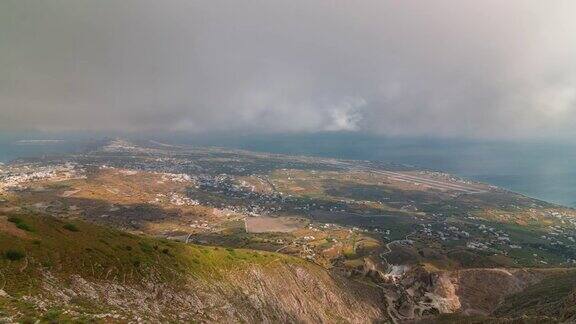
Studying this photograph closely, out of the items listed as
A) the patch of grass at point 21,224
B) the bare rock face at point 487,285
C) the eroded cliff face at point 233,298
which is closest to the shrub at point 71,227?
the patch of grass at point 21,224

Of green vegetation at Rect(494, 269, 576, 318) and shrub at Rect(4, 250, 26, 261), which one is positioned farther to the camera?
green vegetation at Rect(494, 269, 576, 318)

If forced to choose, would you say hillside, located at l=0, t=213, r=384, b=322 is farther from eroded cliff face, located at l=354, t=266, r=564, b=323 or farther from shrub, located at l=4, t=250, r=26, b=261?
eroded cliff face, located at l=354, t=266, r=564, b=323

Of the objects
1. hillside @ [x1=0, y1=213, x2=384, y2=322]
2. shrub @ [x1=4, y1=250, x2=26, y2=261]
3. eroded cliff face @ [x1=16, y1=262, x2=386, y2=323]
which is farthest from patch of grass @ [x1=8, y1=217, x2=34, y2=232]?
eroded cliff face @ [x1=16, y1=262, x2=386, y2=323]

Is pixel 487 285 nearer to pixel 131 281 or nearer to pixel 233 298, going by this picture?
pixel 233 298

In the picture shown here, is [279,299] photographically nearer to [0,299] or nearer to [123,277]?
[123,277]

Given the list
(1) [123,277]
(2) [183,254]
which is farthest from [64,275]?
(2) [183,254]

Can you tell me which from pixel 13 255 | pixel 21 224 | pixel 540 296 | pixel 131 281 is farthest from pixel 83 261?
pixel 540 296
